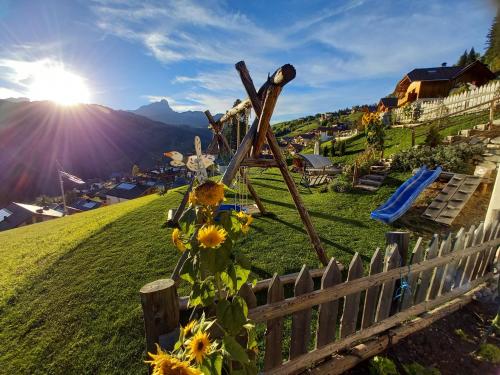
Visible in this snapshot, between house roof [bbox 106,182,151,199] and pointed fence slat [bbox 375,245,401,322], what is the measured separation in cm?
Answer: 5085

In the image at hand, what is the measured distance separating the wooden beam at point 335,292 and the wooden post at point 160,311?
0.56 metres

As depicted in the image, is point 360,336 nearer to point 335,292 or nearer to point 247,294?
point 335,292

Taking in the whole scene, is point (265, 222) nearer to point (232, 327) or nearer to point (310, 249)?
point (310, 249)

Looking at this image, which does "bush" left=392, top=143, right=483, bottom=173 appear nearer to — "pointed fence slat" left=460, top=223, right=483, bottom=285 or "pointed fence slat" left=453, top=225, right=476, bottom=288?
"pointed fence slat" left=460, top=223, right=483, bottom=285

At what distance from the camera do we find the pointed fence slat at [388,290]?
8.95ft

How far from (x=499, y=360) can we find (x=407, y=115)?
22543mm

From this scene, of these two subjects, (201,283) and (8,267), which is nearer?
(201,283)

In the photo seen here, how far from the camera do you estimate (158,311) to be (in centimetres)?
159

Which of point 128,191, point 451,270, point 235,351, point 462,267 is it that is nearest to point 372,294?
point 451,270

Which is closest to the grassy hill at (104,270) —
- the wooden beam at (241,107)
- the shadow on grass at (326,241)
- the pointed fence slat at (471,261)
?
the shadow on grass at (326,241)

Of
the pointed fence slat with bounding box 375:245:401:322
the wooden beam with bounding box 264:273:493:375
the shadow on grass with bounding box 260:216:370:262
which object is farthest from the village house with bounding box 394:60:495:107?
the pointed fence slat with bounding box 375:245:401:322

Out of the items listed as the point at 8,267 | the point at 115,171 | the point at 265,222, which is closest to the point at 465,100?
the point at 265,222

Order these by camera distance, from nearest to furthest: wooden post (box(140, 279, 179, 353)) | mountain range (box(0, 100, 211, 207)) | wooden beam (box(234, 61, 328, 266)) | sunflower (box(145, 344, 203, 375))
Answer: sunflower (box(145, 344, 203, 375))
wooden post (box(140, 279, 179, 353))
wooden beam (box(234, 61, 328, 266))
mountain range (box(0, 100, 211, 207))

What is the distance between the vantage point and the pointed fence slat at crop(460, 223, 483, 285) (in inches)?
142
